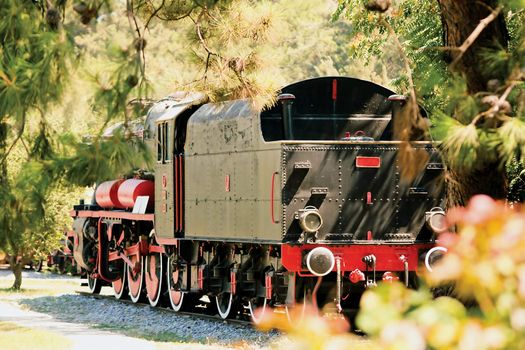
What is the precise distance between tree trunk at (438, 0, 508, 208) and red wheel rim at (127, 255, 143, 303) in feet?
36.9

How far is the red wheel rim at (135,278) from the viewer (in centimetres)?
2145

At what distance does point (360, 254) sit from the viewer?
49.1 ft

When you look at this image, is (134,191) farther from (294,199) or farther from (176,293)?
(294,199)

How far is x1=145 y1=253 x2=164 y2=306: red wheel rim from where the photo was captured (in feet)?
66.8

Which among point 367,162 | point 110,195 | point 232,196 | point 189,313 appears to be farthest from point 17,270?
point 367,162

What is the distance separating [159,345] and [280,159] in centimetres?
276

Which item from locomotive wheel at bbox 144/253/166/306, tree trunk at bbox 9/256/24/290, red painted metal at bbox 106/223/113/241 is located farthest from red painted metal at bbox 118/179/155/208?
tree trunk at bbox 9/256/24/290

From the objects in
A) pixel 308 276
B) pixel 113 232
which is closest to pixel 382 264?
pixel 308 276

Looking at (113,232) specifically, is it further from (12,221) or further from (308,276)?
(12,221)

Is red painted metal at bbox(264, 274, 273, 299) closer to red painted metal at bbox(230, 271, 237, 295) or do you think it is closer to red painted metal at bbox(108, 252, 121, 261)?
red painted metal at bbox(230, 271, 237, 295)

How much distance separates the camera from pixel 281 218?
14531 mm

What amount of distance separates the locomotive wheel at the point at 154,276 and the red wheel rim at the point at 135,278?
0.16m

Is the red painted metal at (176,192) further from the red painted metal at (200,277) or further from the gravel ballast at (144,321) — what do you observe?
the gravel ballast at (144,321)

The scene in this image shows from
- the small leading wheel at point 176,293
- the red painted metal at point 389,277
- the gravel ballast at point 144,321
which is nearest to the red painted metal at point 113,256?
the gravel ballast at point 144,321
